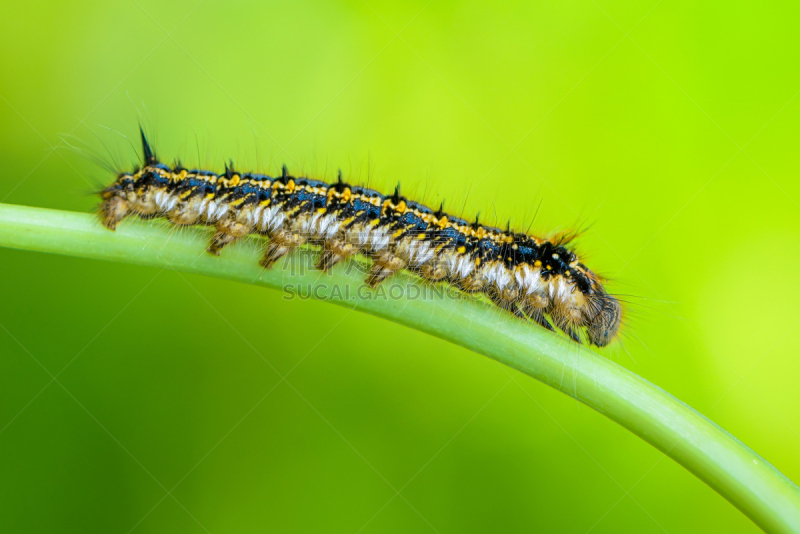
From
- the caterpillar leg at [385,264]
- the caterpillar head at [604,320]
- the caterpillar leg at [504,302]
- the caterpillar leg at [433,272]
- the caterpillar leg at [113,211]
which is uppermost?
the caterpillar head at [604,320]

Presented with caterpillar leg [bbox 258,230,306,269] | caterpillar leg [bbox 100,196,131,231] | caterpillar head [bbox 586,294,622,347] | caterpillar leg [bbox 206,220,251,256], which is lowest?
caterpillar leg [bbox 100,196,131,231]

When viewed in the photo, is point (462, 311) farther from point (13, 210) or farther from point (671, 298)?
point (671, 298)

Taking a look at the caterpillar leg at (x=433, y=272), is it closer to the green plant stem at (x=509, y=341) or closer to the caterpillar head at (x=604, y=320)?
the green plant stem at (x=509, y=341)

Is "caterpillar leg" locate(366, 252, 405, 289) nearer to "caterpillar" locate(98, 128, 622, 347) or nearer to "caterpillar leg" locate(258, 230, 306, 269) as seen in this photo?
"caterpillar" locate(98, 128, 622, 347)

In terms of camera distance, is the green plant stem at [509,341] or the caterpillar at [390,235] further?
the caterpillar at [390,235]

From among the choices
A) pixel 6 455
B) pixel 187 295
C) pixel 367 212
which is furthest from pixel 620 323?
pixel 6 455

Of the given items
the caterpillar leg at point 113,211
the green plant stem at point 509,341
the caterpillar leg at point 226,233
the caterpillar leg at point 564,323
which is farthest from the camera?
the caterpillar leg at point 564,323

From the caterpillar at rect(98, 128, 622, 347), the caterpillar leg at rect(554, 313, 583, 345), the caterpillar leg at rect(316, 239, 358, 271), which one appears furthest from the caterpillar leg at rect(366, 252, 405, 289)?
the caterpillar leg at rect(554, 313, 583, 345)

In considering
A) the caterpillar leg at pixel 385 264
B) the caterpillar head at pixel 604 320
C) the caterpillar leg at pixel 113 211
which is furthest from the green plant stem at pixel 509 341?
the caterpillar head at pixel 604 320
